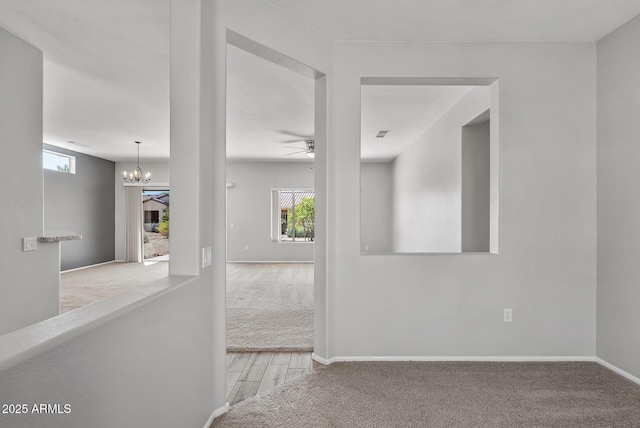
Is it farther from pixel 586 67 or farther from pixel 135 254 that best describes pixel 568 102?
pixel 135 254

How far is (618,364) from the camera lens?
283 cm

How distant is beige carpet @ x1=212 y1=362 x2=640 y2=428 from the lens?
85.8 inches

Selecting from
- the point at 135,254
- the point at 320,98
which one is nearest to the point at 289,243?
the point at 135,254

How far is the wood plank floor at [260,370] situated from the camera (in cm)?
260

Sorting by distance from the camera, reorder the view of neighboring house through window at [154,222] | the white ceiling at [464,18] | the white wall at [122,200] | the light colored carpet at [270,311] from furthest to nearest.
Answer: the view of neighboring house through window at [154,222], the white wall at [122,200], the light colored carpet at [270,311], the white ceiling at [464,18]

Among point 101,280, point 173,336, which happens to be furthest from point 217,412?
point 101,280

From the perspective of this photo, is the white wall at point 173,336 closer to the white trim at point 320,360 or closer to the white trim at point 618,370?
the white trim at point 320,360

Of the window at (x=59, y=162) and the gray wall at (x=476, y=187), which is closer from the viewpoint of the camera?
the gray wall at (x=476, y=187)

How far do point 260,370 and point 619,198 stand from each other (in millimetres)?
3039

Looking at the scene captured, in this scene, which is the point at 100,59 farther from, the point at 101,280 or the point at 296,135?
the point at 101,280

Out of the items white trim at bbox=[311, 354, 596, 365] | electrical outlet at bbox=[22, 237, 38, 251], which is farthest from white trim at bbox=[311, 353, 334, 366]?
electrical outlet at bbox=[22, 237, 38, 251]

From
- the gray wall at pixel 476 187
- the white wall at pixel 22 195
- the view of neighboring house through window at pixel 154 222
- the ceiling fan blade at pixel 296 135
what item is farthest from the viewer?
the view of neighboring house through window at pixel 154 222

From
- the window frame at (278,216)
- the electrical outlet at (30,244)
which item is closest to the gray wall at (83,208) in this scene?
the window frame at (278,216)

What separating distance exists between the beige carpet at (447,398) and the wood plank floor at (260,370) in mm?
112
